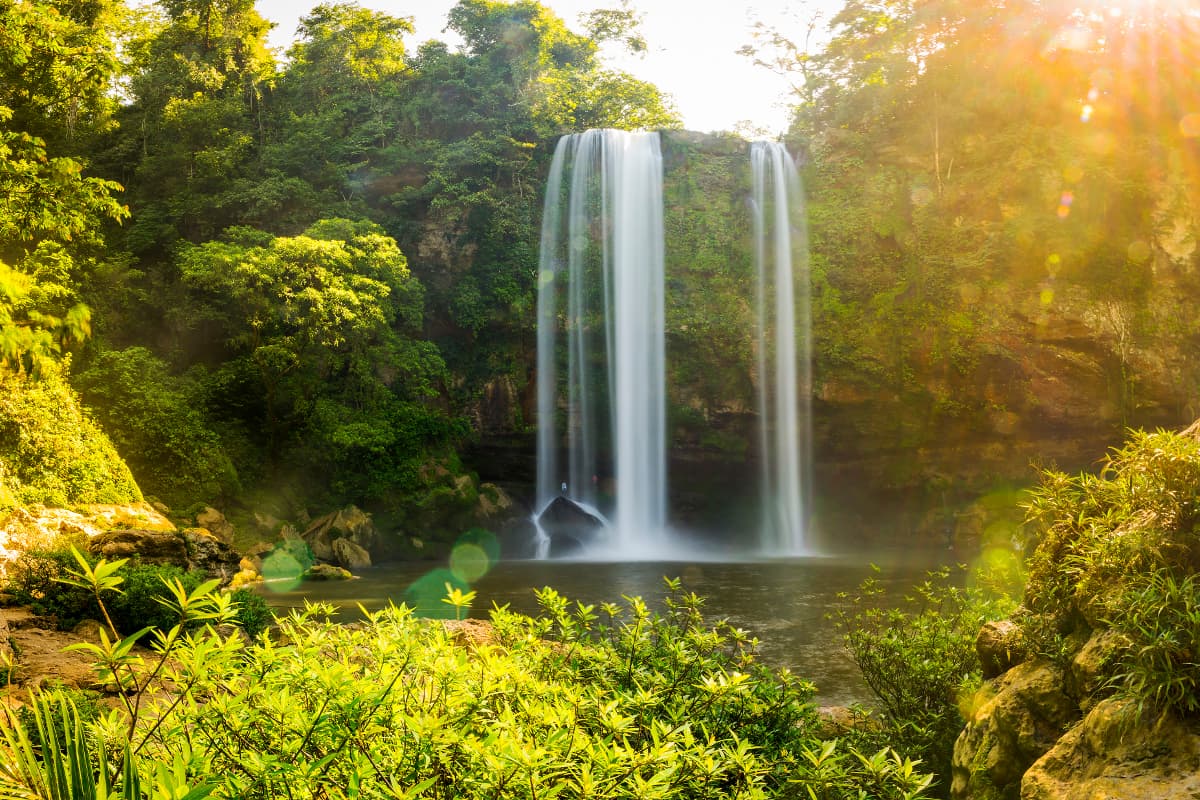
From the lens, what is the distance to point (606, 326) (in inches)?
1056

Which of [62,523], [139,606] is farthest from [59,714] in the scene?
[62,523]

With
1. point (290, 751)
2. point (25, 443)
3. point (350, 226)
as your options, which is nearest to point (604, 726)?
point (290, 751)

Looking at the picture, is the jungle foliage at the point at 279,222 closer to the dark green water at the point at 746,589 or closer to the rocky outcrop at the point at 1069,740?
the dark green water at the point at 746,589

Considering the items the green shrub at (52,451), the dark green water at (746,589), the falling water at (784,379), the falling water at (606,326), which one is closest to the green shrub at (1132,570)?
the dark green water at (746,589)

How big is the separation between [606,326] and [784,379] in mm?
6416

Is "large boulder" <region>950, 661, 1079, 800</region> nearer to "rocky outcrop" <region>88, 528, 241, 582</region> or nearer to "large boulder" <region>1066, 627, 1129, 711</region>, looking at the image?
"large boulder" <region>1066, 627, 1129, 711</region>

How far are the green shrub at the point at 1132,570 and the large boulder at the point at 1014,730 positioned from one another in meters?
0.17

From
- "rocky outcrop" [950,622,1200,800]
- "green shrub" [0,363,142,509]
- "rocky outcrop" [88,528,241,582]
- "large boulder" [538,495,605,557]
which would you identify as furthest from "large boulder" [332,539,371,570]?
"rocky outcrop" [950,622,1200,800]

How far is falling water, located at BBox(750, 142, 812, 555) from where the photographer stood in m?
25.8

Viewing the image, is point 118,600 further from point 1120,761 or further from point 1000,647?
point 1120,761

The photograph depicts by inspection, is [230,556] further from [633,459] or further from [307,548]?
[633,459]

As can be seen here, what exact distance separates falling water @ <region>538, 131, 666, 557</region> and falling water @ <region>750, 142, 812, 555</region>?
11.8 ft

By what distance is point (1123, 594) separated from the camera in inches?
126

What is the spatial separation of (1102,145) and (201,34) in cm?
3717
